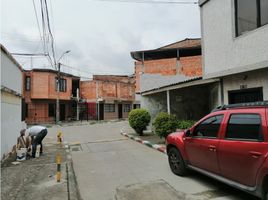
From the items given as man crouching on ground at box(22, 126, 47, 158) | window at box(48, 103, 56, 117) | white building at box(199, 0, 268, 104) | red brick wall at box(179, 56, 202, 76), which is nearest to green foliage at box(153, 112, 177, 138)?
white building at box(199, 0, 268, 104)

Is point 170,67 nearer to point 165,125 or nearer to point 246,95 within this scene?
point 165,125

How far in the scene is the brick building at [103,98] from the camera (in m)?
38.9

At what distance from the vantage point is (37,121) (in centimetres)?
3284

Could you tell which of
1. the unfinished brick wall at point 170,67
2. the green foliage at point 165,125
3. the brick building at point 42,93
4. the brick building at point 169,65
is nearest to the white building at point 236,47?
the green foliage at point 165,125

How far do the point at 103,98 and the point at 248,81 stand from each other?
1259 inches

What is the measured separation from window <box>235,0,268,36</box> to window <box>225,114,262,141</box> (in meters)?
4.54

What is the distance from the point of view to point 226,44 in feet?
29.1

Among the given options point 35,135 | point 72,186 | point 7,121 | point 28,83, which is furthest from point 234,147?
point 28,83

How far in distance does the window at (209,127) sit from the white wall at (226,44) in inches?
124

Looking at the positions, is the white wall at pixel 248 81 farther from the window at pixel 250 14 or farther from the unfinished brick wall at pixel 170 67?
the unfinished brick wall at pixel 170 67

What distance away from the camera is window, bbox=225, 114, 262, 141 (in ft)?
13.3

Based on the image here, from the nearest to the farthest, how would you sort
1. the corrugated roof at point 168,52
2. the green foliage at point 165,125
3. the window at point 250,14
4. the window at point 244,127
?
the window at point 244,127 < the window at point 250,14 < the green foliage at point 165,125 < the corrugated roof at point 168,52

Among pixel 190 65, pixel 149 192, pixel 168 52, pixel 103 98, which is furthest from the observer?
pixel 103 98

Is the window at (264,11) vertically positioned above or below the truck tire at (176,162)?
above
